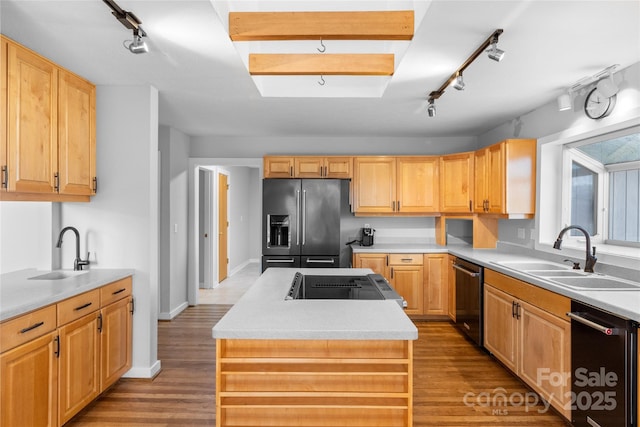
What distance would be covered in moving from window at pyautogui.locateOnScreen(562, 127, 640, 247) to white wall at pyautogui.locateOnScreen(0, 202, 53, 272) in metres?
4.31

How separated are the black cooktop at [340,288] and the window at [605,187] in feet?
6.37

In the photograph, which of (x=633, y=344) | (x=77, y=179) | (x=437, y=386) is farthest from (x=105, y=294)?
(x=633, y=344)

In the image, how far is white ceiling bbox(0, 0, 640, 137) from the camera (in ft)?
5.95

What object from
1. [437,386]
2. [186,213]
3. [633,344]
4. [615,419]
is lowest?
[437,386]

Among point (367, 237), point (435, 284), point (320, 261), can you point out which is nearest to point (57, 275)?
point (320, 261)

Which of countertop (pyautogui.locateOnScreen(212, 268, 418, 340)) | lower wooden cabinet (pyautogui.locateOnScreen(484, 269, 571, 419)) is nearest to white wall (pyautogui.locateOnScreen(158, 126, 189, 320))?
countertop (pyautogui.locateOnScreen(212, 268, 418, 340))

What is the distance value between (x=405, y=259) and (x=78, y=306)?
3.26m

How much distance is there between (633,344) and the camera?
69.5 inches

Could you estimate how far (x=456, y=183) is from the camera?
179 inches

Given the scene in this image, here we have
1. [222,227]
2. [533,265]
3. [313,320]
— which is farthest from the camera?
[222,227]

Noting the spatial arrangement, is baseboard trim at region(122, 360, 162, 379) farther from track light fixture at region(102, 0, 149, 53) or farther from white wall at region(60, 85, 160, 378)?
track light fixture at region(102, 0, 149, 53)

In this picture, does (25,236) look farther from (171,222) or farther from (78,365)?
(171,222)

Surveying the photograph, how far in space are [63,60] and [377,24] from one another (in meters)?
2.03

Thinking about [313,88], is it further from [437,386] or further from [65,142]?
[437,386]
